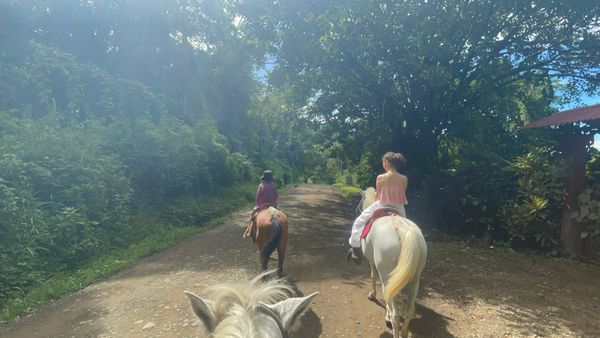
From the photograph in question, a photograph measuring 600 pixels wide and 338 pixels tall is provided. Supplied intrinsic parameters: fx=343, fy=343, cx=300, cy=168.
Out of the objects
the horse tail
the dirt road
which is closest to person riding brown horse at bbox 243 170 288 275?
the dirt road

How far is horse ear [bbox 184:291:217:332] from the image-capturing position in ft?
6.16

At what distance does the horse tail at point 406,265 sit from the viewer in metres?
3.69

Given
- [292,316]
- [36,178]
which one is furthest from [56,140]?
[292,316]

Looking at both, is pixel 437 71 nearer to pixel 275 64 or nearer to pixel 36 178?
pixel 275 64

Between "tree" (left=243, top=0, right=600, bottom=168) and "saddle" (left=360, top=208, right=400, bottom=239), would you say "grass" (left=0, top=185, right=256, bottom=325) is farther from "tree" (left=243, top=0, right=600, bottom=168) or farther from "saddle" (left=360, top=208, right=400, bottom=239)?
"tree" (left=243, top=0, right=600, bottom=168)

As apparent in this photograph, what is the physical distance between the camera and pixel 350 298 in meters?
5.54

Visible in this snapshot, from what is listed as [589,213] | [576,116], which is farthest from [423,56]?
[589,213]

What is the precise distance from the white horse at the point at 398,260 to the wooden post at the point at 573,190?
203 inches

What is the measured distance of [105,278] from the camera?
673cm

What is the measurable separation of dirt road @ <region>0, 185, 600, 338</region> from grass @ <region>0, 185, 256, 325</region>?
0.94 ft

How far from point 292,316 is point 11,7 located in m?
16.6

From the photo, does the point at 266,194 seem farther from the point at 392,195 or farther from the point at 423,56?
the point at 423,56

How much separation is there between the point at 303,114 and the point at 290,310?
1452cm

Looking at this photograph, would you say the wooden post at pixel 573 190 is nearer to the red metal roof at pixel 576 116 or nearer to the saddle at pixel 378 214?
the red metal roof at pixel 576 116
